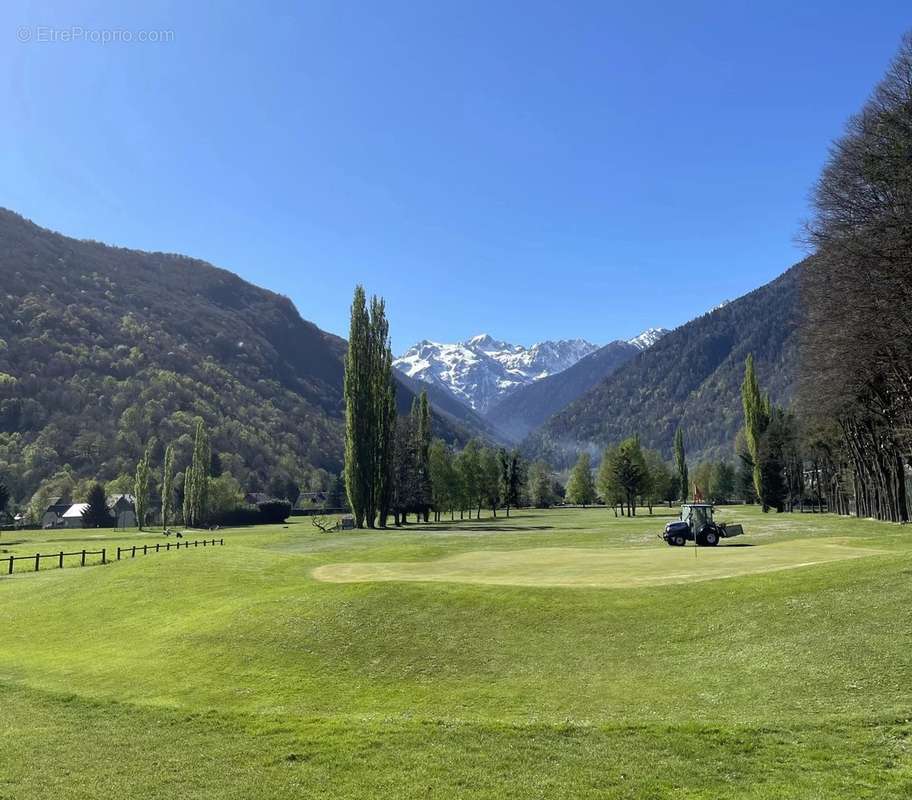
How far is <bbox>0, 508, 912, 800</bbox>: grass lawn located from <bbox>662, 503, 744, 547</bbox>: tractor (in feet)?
49.7

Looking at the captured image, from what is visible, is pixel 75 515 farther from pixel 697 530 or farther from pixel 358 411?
pixel 697 530

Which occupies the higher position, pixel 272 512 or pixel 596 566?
pixel 272 512

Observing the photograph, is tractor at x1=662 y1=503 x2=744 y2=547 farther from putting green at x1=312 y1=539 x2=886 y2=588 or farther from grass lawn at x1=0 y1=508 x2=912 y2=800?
grass lawn at x1=0 y1=508 x2=912 y2=800

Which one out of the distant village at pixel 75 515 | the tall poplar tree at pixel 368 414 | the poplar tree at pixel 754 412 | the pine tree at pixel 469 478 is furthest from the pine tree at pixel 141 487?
the poplar tree at pixel 754 412

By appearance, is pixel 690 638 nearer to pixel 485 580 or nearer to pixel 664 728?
pixel 664 728

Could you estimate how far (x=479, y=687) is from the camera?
1709 cm

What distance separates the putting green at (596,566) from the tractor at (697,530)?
5.65 meters

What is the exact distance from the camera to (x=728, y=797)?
417 inches

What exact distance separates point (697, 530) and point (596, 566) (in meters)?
16.2

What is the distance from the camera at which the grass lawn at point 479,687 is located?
11.8 meters

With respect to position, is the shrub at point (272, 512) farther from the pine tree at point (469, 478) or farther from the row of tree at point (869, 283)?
the row of tree at point (869, 283)

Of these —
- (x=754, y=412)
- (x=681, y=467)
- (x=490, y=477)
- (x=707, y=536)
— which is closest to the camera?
(x=707, y=536)

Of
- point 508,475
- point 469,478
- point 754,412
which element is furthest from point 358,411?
point 754,412

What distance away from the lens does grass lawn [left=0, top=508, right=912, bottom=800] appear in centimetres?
1177
